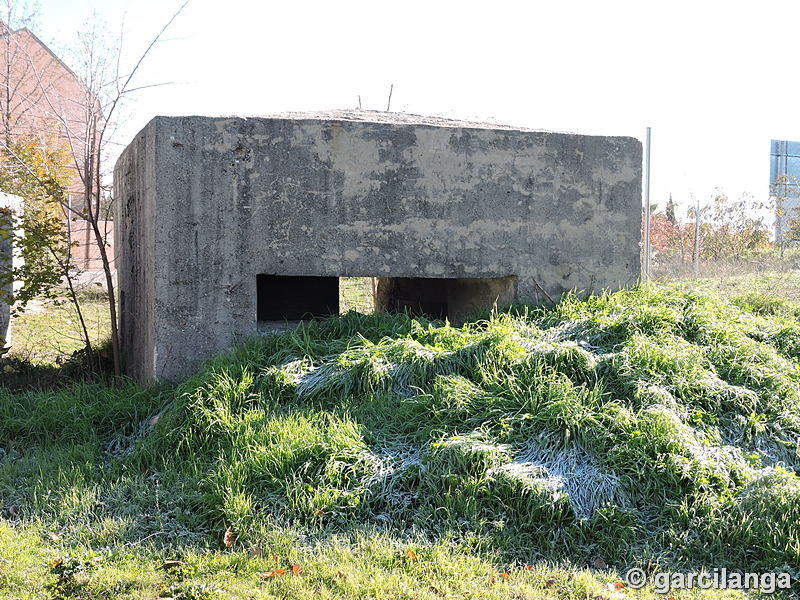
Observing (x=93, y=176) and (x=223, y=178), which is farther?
(x=93, y=176)

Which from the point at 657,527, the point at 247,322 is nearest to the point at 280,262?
the point at 247,322

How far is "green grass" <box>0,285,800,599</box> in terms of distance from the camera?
3.76 metres

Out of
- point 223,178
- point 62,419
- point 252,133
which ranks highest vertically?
point 252,133

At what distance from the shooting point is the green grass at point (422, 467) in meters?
3.76

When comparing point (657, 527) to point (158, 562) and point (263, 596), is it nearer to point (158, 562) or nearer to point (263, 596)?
point (263, 596)

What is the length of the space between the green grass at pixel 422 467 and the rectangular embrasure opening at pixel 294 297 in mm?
2331

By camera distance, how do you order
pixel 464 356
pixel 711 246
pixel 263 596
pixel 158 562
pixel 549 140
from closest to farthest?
pixel 263 596 → pixel 158 562 → pixel 464 356 → pixel 549 140 → pixel 711 246

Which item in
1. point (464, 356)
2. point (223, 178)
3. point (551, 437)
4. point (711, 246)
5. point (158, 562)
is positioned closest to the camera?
point (158, 562)

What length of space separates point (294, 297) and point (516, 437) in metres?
4.22

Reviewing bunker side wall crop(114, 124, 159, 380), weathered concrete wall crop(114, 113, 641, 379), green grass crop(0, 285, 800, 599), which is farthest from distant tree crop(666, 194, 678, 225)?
bunker side wall crop(114, 124, 159, 380)

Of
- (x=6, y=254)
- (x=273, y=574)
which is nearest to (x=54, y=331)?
(x=6, y=254)

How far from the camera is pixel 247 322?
5969 mm

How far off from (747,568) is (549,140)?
3871mm

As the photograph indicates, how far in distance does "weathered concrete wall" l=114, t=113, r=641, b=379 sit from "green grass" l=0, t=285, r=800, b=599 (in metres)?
0.61
